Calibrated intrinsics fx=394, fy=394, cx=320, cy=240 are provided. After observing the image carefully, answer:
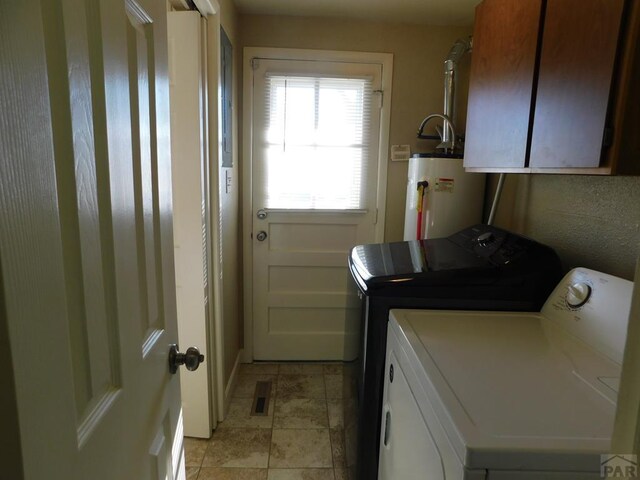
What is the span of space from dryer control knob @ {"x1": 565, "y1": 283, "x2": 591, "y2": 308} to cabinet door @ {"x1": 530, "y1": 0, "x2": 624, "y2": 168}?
37 cm

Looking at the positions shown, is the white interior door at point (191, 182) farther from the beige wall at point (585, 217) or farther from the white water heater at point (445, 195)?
the beige wall at point (585, 217)

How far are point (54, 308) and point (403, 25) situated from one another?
8.33 feet

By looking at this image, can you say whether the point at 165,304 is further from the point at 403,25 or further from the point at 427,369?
the point at 403,25

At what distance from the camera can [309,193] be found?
2.55 metres

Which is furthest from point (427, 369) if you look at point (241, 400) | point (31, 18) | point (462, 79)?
point (462, 79)

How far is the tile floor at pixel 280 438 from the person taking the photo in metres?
1.78

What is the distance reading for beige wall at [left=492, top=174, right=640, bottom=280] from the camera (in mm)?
1201

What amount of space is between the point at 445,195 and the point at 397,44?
40.7 inches

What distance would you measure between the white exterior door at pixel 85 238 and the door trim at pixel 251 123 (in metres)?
1.62

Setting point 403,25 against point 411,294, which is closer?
point 411,294

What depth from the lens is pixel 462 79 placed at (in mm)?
2461

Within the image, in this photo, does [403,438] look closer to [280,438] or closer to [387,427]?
[387,427]

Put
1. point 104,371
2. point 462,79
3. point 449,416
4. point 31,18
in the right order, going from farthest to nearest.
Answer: point 462,79 < point 449,416 < point 104,371 < point 31,18

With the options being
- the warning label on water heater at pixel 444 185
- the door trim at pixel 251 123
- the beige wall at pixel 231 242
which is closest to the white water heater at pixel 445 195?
the warning label on water heater at pixel 444 185
